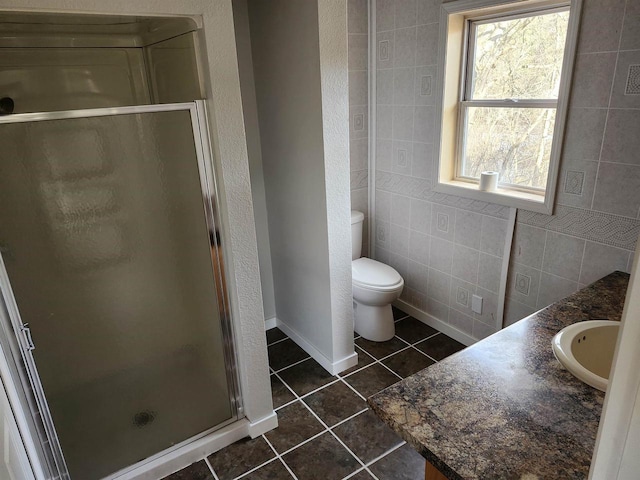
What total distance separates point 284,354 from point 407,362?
77 cm

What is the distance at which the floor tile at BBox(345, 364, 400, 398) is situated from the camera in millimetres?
2475

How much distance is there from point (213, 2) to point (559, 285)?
6.69ft

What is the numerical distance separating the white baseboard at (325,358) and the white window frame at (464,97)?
3.85 ft

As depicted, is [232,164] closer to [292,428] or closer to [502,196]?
[292,428]

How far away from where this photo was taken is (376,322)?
2889mm

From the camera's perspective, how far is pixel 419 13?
2562 millimetres

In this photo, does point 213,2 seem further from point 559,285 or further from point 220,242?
point 559,285

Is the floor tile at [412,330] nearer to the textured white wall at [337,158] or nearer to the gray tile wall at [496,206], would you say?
the gray tile wall at [496,206]

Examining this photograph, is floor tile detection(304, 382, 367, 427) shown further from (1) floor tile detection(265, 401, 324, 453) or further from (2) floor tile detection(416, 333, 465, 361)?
(2) floor tile detection(416, 333, 465, 361)

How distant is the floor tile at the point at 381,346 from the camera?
110 inches

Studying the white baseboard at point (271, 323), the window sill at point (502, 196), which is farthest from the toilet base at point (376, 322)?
the window sill at point (502, 196)

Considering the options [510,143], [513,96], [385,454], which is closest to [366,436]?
[385,454]

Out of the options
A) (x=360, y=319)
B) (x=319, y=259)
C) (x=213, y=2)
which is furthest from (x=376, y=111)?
(x=213, y=2)

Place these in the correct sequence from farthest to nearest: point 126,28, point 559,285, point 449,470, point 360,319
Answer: point 360,319 < point 559,285 < point 126,28 < point 449,470
